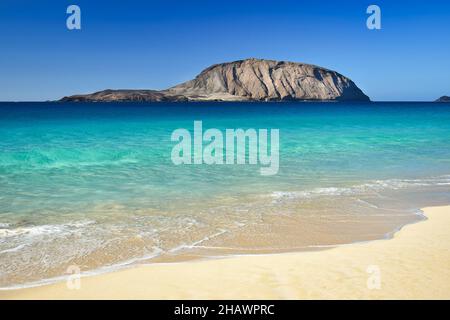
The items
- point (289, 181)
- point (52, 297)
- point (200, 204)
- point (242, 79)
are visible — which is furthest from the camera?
point (242, 79)

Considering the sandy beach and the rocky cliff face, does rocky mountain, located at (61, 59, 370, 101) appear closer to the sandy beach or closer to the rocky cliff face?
the rocky cliff face

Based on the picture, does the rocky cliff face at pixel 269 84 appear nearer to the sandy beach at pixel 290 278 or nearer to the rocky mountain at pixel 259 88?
the rocky mountain at pixel 259 88

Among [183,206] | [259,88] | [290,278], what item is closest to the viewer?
[290,278]

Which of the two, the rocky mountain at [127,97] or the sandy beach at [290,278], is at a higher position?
the rocky mountain at [127,97]

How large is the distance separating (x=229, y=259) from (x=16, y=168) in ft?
41.5

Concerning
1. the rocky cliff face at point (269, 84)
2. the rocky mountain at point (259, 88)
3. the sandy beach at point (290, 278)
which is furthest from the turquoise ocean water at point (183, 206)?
the rocky cliff face at point (269, 84)

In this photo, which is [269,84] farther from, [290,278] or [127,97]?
[290,278]

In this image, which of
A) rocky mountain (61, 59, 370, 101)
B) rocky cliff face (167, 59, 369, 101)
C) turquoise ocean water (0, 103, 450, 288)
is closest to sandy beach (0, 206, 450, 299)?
turquoise ocean water (0, 103, 450, 288)

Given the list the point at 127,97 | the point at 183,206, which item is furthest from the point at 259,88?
the point at 183,206

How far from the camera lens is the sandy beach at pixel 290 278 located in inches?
210

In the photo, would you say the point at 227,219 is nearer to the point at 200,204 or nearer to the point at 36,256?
the point at 200,204

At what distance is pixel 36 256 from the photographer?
22.4 ft

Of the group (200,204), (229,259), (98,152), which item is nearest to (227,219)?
(200,204)

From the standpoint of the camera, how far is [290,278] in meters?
5.81
